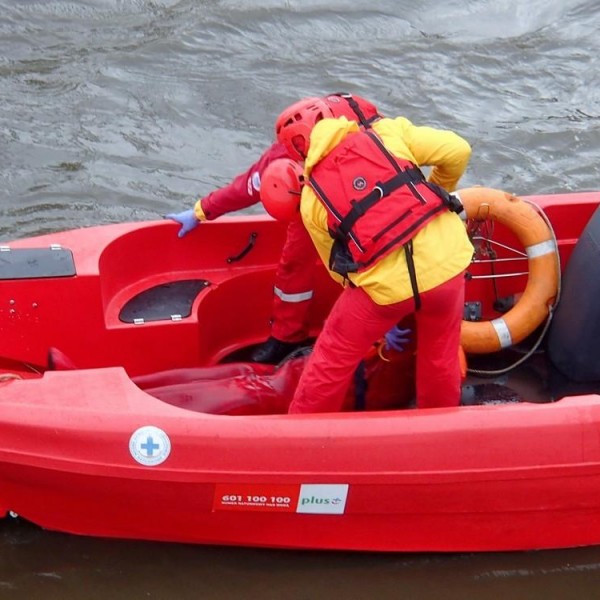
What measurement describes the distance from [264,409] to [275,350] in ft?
2.05

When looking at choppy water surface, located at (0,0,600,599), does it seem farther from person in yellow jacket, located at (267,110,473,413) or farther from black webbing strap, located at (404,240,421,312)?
black webbing strap, located at (404,240,421,312)

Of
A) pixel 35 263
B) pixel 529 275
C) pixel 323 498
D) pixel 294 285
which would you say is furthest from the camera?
pixel 294 285

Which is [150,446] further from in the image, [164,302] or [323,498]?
[164,302]

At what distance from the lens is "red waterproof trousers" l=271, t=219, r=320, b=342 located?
4.10 metres

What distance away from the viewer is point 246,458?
327 centimetres

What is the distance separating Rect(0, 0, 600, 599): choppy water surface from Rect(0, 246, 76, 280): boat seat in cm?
191

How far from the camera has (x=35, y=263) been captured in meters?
3.99

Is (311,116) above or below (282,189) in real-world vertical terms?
above

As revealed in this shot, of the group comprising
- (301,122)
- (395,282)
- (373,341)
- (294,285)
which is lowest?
(294,285)

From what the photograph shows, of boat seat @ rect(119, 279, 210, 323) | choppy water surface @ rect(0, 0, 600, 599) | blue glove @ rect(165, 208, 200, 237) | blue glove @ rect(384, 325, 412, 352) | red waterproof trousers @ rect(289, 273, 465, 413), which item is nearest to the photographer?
red waterproof trousers @ rect(289, 273, 465, 413)

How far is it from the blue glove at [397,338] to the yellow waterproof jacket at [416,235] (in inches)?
19.7

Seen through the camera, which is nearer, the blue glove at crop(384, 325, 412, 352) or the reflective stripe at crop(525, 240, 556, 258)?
the blue glove at crop(384, 325, 412, 352)

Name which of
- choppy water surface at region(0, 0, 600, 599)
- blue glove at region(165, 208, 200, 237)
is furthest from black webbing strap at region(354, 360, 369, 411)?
choppy water surface at region(0, 0, 600, 599)

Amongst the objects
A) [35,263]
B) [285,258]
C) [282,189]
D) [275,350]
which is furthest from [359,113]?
[35,263]
